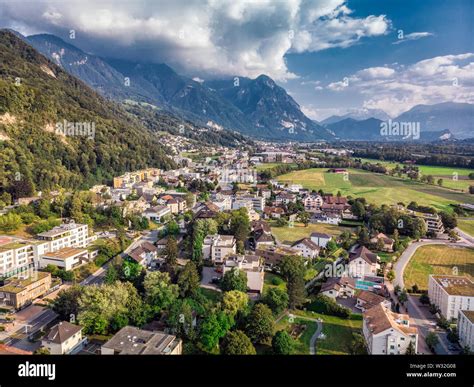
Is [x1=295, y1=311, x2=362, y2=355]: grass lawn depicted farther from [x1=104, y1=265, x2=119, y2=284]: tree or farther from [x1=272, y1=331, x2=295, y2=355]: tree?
[x1=104, y1=265, x2=119, y2=284]: tree

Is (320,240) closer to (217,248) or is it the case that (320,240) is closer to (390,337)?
(217,248)

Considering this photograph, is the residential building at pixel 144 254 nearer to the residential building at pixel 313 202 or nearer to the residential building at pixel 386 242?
the residential building at pixel 386 242

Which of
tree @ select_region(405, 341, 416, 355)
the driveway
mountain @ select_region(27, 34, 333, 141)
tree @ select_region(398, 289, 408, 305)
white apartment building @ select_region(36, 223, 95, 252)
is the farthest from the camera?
mountain @ select_region(27, 34, 333, 141)

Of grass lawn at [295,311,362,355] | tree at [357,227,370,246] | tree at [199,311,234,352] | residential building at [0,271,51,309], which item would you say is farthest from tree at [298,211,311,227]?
residential building at [0,271,51,309]
